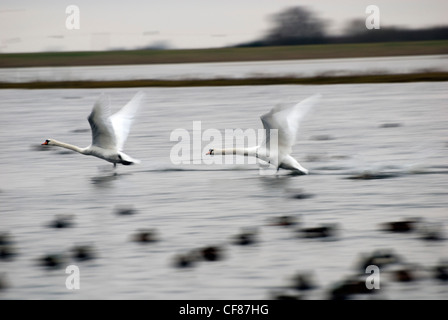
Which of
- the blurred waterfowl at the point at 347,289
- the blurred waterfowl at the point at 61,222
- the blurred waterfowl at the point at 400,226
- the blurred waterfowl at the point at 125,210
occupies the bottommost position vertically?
the blurred waterfowl at the point at 347,289

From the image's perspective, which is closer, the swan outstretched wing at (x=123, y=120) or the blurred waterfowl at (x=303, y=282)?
the blurred waterfowl at (x=303, y=282)

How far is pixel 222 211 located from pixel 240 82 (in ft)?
142

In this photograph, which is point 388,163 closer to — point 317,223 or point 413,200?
point 413,200

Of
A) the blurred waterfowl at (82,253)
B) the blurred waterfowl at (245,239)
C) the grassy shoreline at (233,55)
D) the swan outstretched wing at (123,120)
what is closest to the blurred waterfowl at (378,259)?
the blurred waterfowl at (245,239)

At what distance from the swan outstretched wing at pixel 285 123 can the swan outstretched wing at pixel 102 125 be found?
3.22m

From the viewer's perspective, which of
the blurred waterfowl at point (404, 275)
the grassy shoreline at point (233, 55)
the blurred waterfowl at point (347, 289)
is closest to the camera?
the blurred waterfowl at point (347, 289)

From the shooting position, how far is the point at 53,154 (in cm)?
2453

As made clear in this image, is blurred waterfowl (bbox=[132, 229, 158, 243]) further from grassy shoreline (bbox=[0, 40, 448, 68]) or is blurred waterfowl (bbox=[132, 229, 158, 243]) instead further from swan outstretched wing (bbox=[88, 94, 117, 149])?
grassy shoreline (bbox=[0, 40, 448, 68])

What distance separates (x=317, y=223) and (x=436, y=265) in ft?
9.99

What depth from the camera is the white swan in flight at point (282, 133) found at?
17000 mm

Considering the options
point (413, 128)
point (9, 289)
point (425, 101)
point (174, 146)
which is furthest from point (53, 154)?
point (425, 101)

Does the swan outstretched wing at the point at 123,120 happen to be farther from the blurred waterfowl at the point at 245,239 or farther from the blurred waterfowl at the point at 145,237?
the blurred waterfowl at the point at 245,239

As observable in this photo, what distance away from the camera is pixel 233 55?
382 feet

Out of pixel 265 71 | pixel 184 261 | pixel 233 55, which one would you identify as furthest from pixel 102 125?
pixel 233 55
